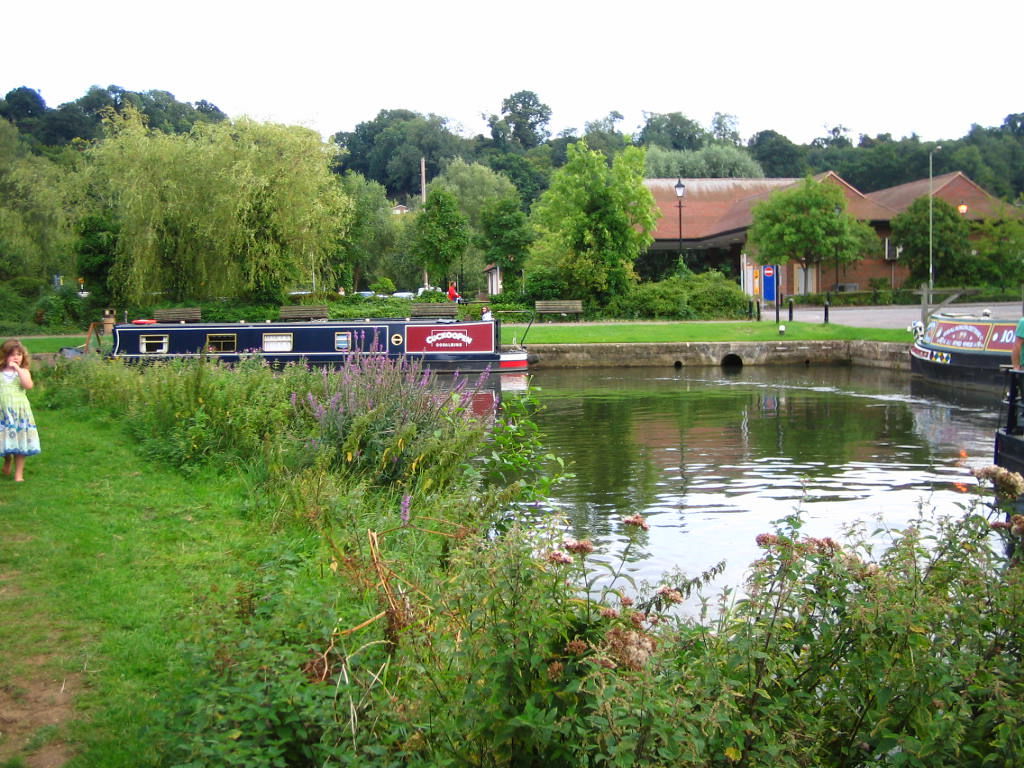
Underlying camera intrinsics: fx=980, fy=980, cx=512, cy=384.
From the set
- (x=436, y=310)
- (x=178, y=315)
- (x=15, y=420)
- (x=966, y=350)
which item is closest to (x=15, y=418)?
(x=15, y=420)

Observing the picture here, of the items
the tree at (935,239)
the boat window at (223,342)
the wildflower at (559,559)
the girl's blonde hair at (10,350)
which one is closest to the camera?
the wildflower at (559,559)

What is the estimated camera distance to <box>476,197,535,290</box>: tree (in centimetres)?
4203

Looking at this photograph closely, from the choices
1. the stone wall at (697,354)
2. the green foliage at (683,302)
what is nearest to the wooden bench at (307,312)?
the stone wall at (697,354)

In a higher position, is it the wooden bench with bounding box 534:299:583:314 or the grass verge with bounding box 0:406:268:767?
the wooden bench with bounding box 534:299:583:314

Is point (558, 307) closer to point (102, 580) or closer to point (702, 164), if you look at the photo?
point (102, 580)

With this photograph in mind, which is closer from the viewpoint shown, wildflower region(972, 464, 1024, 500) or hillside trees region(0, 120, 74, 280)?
wildflower region(972, 464, 1024, 500)

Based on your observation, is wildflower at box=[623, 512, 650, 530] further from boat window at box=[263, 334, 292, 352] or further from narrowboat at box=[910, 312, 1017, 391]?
boat window at box=[263, 334, 292, 352]

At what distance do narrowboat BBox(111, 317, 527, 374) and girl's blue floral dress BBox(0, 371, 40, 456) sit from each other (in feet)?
49.6

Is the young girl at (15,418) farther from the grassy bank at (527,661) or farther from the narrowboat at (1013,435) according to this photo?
the narrowboat at (1013,435)

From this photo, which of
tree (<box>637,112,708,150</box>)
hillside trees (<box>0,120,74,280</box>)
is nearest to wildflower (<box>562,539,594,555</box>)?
hillside trees (<box>0,120,74,280</box>)

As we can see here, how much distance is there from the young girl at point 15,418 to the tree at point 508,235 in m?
33.7

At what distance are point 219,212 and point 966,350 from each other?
2172 centimetres

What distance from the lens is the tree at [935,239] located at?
145 ft

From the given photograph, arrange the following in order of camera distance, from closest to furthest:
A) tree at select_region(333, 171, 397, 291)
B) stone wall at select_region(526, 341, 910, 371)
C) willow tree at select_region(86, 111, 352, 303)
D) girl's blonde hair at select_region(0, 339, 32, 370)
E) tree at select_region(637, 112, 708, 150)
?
girl's blonde hair at select_region(0, 339, 32, 370) → stone wall at select_region(526, 341, 910, 371) → willow tree at select_region(86, 111, 352, 303) → tree at select_region(333, 171, 397, 291) → tree at select_region(637, 112, 708, 150)
